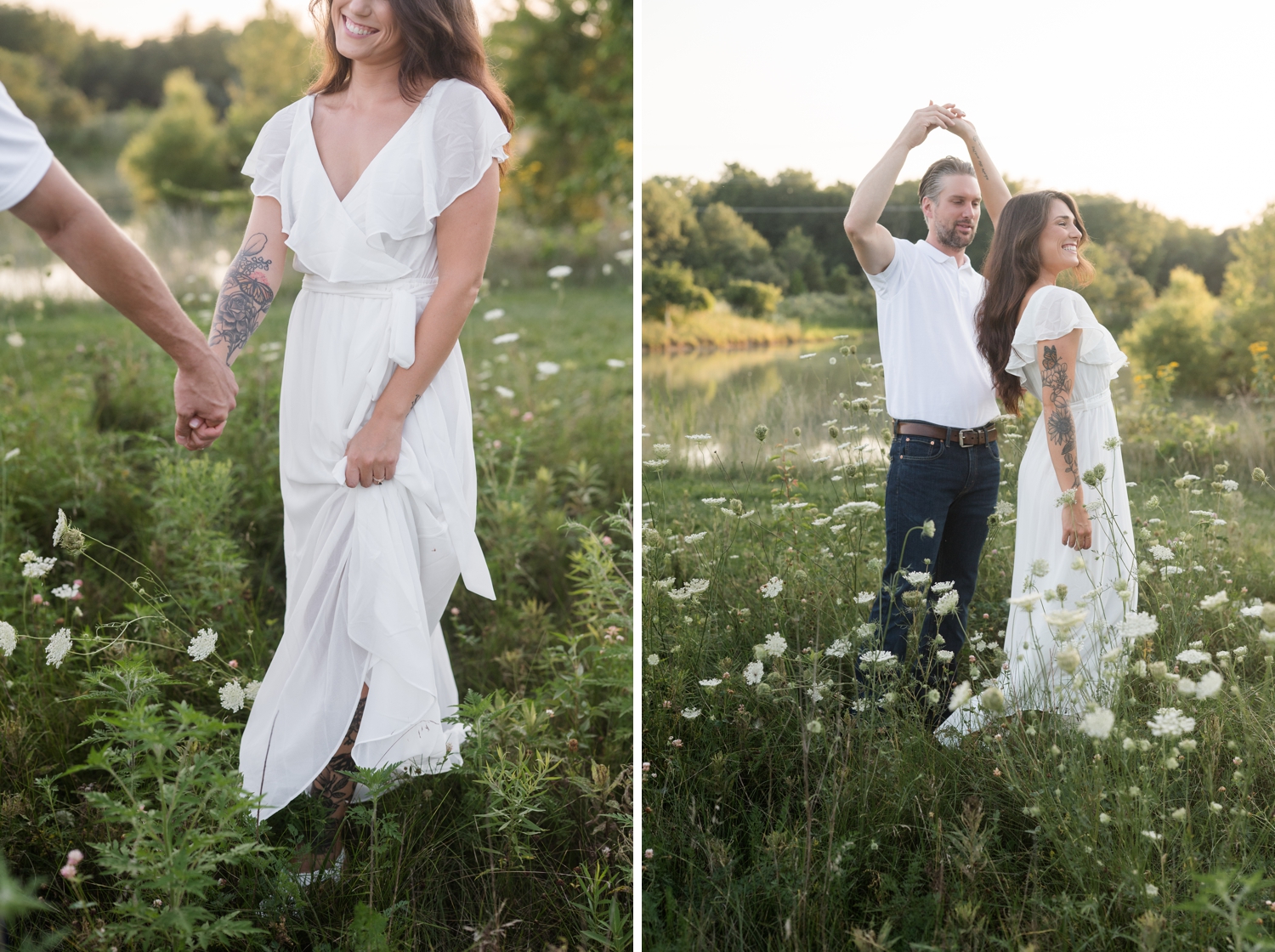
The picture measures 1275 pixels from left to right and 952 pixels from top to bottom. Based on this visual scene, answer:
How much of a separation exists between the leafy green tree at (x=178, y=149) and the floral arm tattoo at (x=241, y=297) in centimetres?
1015

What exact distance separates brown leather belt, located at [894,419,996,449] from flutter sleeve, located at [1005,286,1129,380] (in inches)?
8.5

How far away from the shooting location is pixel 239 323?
81.9 inches

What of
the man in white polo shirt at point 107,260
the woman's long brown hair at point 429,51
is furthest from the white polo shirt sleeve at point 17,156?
the woman's long brown hair at point 429,51

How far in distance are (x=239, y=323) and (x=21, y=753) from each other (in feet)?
4.07

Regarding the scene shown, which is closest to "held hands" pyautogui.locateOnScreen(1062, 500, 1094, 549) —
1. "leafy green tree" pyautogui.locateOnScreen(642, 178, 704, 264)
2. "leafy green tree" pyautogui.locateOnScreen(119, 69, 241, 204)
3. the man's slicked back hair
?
the man's slicked back hair

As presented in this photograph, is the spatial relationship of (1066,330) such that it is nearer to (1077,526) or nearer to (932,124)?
(1077,526)

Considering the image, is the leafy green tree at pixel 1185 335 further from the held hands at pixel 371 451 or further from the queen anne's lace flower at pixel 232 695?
the queen anne's lace flower at pixel 232 695

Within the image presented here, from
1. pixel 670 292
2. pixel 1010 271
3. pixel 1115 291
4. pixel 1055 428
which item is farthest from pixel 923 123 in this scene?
pixel 670 292

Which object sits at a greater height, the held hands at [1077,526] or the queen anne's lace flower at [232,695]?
the held hands at [1077,526]

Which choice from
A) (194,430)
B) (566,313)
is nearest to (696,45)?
(194,430)

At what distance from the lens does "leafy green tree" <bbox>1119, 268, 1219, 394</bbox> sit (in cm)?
357

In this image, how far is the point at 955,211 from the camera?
2.52 meters

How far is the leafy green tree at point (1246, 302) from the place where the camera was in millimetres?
3400

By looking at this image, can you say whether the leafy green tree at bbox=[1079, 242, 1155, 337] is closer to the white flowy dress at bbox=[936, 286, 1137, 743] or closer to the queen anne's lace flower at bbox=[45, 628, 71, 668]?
the white flowy dress at bbox=[936, 286, 1137, 743]
